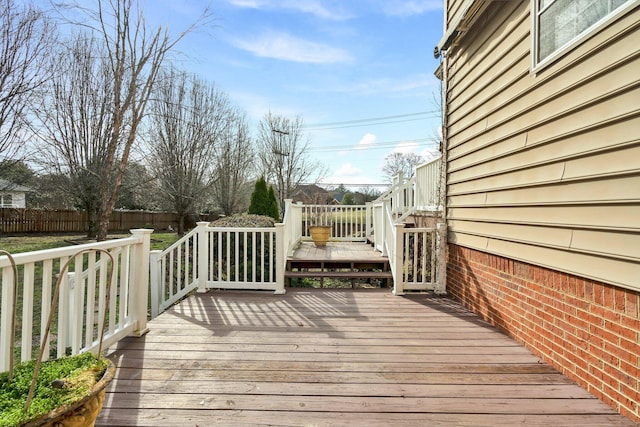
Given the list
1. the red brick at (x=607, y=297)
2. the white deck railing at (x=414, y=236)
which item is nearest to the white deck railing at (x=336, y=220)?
the white deck railing at (x=414, y=236)

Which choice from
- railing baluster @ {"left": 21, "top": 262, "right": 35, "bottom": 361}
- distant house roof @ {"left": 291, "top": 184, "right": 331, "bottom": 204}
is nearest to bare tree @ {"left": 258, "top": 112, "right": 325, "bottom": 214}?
distant house roof @ {"left": 291, "top": 184, "right": 331, "bottom": 204}

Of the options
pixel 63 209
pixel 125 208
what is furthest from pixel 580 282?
pixel 125 208

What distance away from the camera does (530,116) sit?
270 cm

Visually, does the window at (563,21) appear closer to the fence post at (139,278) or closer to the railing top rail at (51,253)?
the railing top rail at (51,253)

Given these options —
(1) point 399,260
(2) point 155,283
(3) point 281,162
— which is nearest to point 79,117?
(2) point 155,283

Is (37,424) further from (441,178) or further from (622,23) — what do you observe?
(441,178)

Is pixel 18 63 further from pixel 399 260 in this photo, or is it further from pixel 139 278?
pixel 399 260

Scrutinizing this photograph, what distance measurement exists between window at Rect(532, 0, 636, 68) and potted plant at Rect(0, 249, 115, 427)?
10.7ft

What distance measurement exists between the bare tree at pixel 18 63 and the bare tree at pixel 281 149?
10.1 meters

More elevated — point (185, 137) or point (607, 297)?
point (185, 137)

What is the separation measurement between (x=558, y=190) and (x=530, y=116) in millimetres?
716

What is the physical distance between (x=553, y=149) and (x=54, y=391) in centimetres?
323

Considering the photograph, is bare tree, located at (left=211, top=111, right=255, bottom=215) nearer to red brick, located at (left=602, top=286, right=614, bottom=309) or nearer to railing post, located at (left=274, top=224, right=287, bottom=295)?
railing post, located at (left=274, top=224, right=287, bottom=295)

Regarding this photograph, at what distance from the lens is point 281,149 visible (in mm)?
17266
